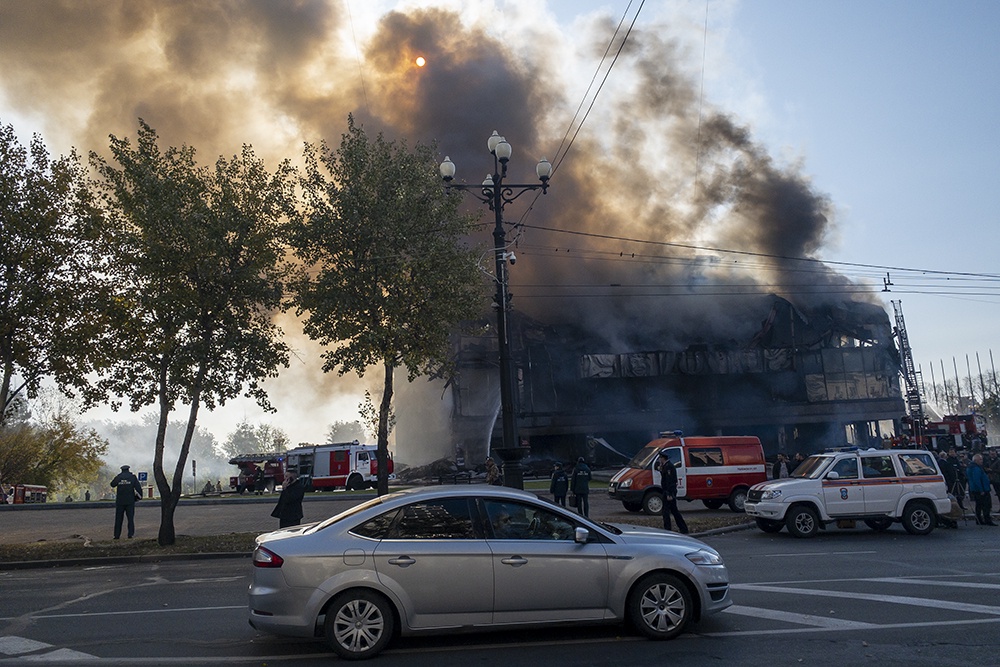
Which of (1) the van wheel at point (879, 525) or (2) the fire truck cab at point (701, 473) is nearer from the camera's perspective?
(1) the van wheel at point (879, 525)

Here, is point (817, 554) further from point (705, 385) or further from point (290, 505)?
point (705, 385)

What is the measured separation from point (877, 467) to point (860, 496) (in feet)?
2.36

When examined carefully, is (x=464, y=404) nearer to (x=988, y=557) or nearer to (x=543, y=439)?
(x=543, y=439)

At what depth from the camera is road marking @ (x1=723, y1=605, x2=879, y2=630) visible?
22.0 ft

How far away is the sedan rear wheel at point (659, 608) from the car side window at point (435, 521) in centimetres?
147

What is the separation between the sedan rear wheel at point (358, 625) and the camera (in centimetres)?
586

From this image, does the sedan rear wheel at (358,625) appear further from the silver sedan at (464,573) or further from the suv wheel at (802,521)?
the suv wheel at (802,521)

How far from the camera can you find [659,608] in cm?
628

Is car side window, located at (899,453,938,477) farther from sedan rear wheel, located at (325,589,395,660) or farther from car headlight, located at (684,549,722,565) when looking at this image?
sedan rear wheel, located at (325,589,395,660)

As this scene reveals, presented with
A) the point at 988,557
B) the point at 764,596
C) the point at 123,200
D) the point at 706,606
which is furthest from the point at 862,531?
the point at 123,200

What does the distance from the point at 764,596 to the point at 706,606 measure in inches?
94.5

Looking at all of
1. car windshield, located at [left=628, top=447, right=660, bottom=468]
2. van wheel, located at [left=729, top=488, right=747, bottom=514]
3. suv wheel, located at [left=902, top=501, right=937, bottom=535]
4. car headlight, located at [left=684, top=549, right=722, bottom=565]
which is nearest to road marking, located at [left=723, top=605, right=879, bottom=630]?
car headlight, located at [left=684, top=549, right=722, bottom=565]

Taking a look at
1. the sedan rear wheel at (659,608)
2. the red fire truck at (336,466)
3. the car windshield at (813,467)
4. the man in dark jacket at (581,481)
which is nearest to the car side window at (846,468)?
the car windshield at (813,467)

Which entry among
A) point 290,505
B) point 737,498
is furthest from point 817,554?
point 290,505
